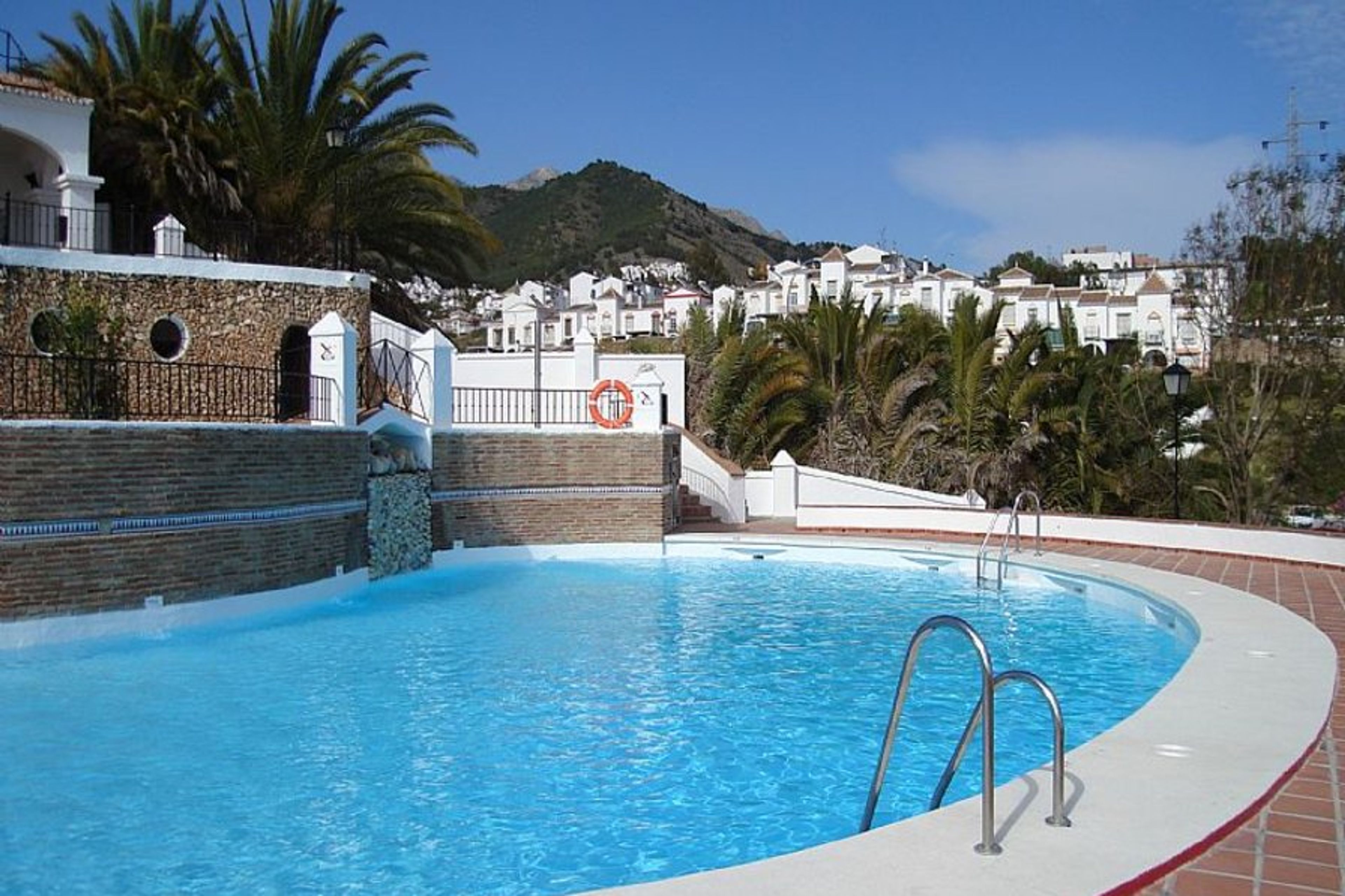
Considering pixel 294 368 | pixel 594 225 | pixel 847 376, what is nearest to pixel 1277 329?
pixel 847 376

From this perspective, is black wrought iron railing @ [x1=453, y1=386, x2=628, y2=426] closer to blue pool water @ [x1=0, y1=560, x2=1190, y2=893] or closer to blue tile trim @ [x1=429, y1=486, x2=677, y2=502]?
blue tile trim @ [x1=429, y1=486, x2=677, y2=502]

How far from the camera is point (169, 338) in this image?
→ 19.1m

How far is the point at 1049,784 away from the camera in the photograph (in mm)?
5438

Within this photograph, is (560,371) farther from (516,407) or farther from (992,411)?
(992,411)

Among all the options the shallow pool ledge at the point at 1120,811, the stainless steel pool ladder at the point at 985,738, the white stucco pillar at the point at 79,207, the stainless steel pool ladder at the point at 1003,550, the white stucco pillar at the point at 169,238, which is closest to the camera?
the shallow pool ledge at the point at 1120,811

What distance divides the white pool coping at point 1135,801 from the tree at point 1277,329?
13.4 meters

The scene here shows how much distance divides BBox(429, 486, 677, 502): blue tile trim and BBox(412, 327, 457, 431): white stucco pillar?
1159mm

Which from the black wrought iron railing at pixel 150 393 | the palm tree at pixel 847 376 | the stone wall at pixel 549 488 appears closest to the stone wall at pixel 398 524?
the stone wall at pixel 549 488

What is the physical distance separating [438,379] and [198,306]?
4.45 m

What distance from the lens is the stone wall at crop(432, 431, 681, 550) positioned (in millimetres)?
19109

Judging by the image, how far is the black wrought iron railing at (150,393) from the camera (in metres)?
16.2

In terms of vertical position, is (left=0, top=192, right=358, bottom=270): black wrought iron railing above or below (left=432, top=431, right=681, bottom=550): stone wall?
above

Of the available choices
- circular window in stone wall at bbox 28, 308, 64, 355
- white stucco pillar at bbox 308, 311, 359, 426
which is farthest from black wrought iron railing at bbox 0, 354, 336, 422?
circular window in stone wall at bbox 28, 308, 64, 355

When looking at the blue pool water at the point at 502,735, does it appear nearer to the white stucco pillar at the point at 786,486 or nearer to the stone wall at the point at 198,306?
the stone wall at the point at 198,306
